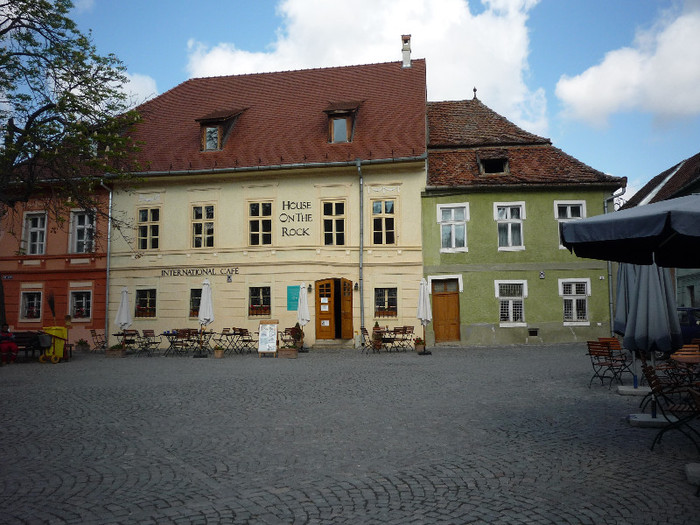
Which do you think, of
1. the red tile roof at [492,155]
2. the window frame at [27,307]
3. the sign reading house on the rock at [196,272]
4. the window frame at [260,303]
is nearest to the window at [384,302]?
the window frame at [260,303]

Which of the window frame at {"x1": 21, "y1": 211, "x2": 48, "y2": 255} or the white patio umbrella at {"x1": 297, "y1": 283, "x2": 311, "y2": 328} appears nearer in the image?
the white patio umbrella at {"x1": 297, "y1": 283, "x2": 311, "y2": 328}

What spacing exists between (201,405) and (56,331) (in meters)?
11.6

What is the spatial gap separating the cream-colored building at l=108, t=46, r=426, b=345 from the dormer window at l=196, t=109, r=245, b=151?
54mm

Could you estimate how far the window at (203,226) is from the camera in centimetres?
2383

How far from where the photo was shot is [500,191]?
75.5 ft

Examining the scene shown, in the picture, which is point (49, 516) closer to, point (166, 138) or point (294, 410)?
point (294, 410)

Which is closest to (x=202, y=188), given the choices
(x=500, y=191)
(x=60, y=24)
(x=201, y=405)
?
(x=60, y=24)

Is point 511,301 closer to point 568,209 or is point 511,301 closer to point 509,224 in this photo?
point 509,224

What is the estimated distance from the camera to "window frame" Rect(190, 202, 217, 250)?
2378 cm

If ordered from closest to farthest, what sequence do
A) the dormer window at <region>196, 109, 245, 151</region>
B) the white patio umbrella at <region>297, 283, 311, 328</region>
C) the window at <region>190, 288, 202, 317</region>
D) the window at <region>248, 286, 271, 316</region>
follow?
1. the white patio umbrella at <region>297, 283, 311, 328</region>
2. the window at <region>248, 286, 271, 316</region>
3. the window at <region>190, 288, 202, 317</region>
4. the dormer window at <region>196, 109, 245, 151</region>

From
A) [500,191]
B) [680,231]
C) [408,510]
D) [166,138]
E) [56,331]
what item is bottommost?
[408,510]

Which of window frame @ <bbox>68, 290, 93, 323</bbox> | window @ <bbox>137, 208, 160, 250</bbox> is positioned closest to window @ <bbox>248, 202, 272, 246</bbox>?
window @ <bbox>137, 208, 160, 250</bbox>

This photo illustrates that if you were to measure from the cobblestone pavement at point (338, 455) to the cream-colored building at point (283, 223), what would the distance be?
36.6 ft

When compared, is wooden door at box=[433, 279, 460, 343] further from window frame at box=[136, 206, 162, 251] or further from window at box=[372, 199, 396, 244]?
window frame at box=[136, 206, 162, 251]
